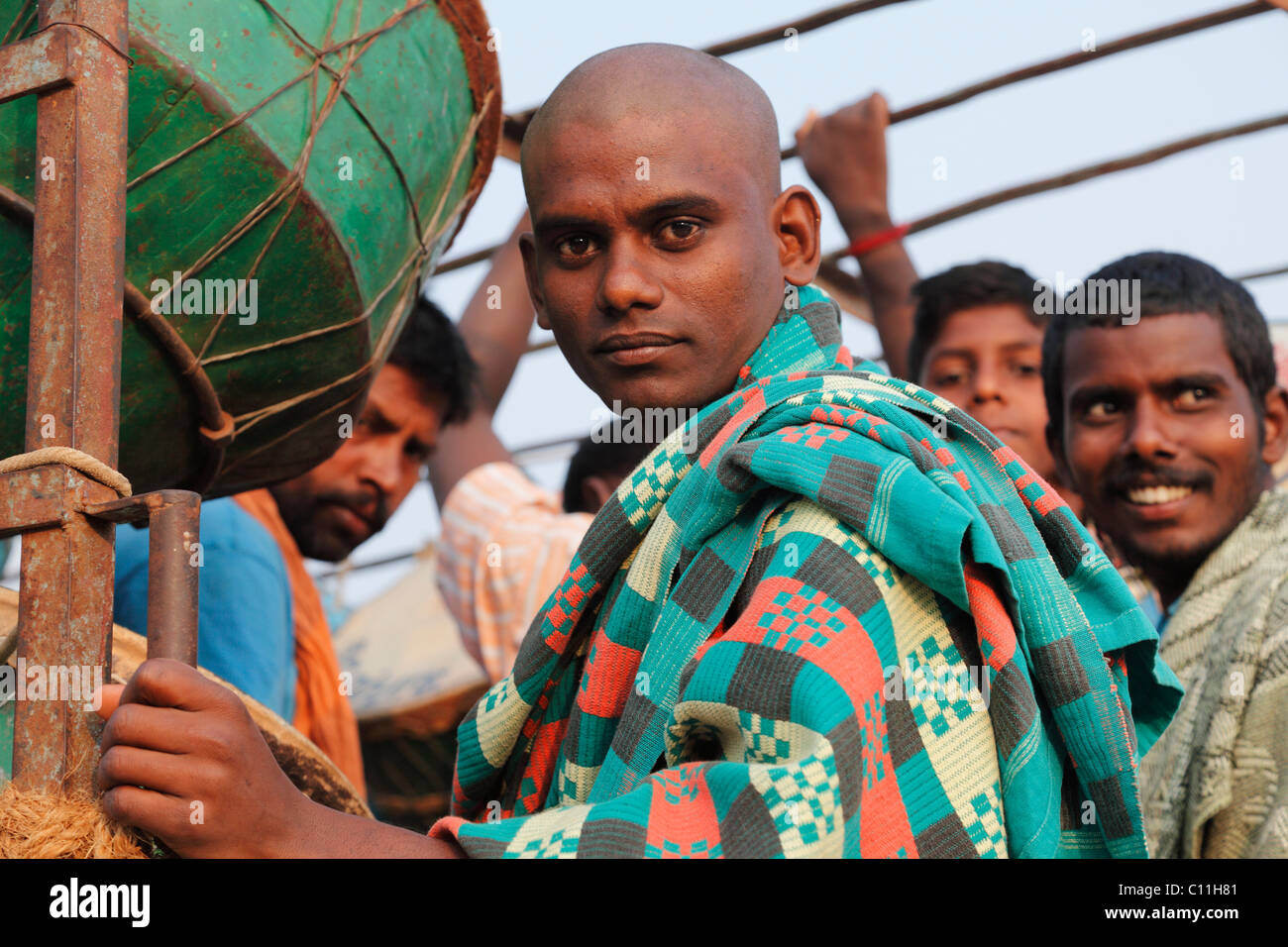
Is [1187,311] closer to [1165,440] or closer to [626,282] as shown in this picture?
[1165,440]

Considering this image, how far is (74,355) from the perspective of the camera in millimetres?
1286

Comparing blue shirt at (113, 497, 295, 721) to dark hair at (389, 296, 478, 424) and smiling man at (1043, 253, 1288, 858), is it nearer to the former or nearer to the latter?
dark hair at (389, 296, 478, 424)

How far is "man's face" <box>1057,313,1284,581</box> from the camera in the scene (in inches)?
103

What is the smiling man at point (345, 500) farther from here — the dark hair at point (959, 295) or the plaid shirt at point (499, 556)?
the dark hair at point (959, 295)

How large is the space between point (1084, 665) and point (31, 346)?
105 centimetres

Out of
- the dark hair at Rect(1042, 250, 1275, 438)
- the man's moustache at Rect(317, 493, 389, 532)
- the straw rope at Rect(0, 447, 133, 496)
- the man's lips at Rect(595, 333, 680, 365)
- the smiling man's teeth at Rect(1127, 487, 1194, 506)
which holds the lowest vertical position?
the straw rope at Rect(0, 447, 133, 496)

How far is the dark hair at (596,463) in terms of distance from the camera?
13.5 ft

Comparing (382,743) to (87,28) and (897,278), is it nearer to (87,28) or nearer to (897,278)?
(897,278)

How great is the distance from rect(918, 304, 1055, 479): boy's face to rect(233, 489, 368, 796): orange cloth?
1622mm

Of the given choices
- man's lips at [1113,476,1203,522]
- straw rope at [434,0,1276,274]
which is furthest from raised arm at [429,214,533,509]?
man's lips at [1113,476,1203,522]

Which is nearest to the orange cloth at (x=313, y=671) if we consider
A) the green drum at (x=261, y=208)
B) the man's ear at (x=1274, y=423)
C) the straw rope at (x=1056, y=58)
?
the straw rope at (x=1056, y=58)

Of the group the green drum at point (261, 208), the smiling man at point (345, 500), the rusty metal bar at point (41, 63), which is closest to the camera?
the rusty metal bar at point (41, 63)

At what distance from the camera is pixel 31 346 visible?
132cm

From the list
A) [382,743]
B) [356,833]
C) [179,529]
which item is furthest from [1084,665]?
[382,743]
